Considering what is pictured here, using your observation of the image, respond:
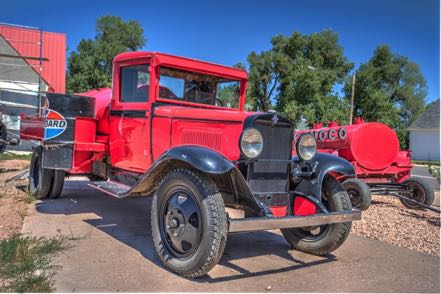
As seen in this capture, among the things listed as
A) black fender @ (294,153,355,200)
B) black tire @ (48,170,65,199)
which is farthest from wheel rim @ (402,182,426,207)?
black tire @ (48,170,65,199)

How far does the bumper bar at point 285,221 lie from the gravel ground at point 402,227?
1732 mm

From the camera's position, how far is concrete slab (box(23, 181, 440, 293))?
12.4ft

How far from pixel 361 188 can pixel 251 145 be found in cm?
362

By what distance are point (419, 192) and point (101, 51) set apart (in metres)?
32.4

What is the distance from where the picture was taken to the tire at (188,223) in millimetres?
3701

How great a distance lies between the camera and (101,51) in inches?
1436

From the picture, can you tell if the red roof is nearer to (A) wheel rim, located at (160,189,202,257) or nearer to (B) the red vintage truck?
(B) the red vintage truck

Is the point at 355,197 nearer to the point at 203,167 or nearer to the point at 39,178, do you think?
the point at 203,167

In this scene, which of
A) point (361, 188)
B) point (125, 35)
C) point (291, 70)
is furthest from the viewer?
point (125, 35)

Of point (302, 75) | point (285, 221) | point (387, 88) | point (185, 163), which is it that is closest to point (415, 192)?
point (285, 221)

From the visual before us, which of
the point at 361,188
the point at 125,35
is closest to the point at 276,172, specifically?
the point at 361,188

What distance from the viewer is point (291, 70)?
34094 millimetres

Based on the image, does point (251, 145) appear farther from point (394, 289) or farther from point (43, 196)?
point (43, 196)

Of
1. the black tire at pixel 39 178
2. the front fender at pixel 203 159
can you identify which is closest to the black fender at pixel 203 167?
the front fender at pixel 203 159
